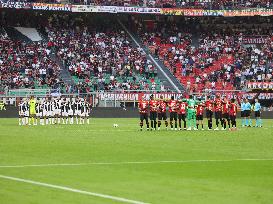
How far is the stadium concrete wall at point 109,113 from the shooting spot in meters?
63.7

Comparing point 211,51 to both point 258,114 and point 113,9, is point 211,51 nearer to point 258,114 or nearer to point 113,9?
point 113,9

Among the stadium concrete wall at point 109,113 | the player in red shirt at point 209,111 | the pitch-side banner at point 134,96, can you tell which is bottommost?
the stadium concrete wall at point 109,113

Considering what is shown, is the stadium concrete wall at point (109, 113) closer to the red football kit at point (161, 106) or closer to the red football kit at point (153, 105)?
the red football kit at point (161, 106)

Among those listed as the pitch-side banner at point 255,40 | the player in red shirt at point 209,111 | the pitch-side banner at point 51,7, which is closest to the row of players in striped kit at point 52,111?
the player in red shirt at point 209,111

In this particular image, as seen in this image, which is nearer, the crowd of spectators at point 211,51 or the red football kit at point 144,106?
the red football kit at point 144,106

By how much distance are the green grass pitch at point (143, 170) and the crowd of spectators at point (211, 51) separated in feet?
133

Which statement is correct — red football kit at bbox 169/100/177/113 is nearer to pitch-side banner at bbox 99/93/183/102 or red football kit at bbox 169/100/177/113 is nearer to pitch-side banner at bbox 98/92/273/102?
pitch-side banner at bbox 98/92/273/102

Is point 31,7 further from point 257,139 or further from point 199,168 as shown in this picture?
point 199,168

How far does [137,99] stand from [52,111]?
15.7m

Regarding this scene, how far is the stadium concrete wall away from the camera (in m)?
63.7

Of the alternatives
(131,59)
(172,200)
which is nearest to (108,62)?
(131,59)

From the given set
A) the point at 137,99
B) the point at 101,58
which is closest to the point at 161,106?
the point at 137,99

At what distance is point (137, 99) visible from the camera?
222 feet

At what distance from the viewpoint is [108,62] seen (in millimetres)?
73938
